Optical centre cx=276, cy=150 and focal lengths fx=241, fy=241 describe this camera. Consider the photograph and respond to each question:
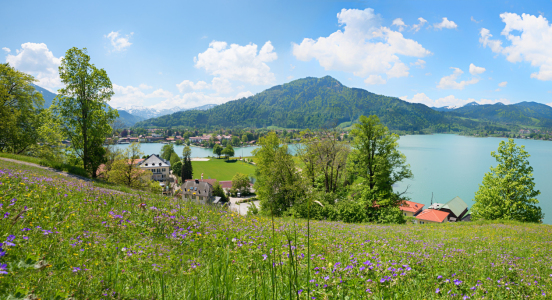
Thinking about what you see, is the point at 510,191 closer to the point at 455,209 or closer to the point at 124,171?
the point at 455,209

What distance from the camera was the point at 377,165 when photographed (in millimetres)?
21578

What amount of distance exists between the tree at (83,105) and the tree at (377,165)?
22.3 meters

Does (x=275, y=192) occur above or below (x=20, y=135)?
below

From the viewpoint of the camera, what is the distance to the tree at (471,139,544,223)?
79.9 feet

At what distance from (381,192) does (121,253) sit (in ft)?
72.0

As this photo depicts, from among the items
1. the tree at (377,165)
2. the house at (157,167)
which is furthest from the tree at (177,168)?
the tree at (377,165)

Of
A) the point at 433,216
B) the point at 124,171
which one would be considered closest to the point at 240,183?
the point at 124,171

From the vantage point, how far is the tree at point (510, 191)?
24.4 metres

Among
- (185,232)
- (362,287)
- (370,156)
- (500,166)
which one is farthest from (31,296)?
(500,166)

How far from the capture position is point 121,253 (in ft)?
12.2

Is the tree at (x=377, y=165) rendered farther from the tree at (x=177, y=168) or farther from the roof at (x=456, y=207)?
the tree at (x=177, y=168)

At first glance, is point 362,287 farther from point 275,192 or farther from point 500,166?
point 500,166

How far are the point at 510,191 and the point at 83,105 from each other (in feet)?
135

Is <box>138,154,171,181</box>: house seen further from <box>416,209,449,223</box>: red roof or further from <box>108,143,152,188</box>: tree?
<box>416,209,449,223</box>: red roof
